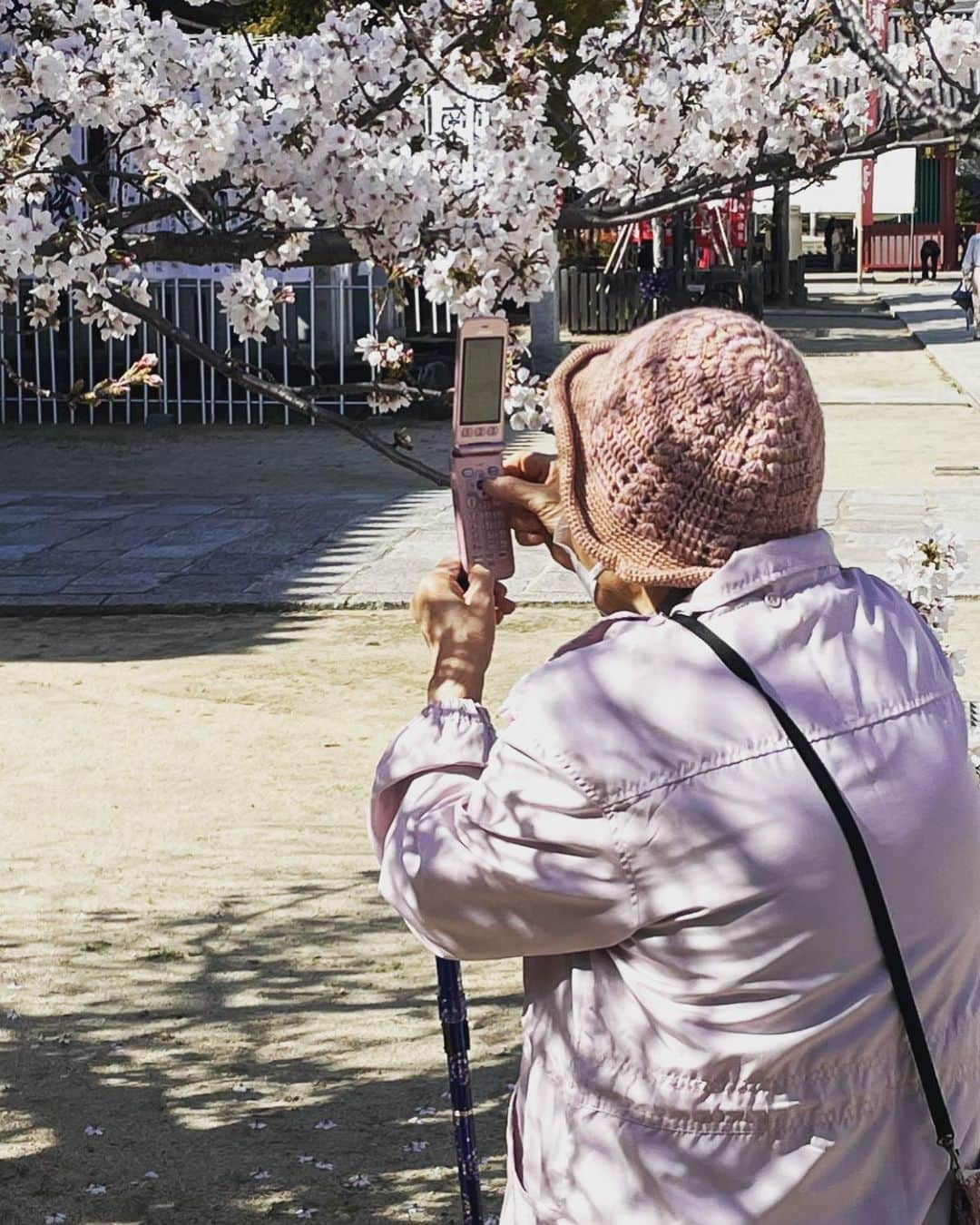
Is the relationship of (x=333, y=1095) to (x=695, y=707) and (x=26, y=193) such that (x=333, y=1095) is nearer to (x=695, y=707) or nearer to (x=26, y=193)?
(x=26, y=193)

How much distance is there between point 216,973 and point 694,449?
3551 mm

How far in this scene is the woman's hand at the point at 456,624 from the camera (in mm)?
2104

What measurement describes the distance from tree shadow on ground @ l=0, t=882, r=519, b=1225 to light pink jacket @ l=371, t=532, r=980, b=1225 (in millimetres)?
2007

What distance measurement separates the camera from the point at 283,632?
9.61 metres

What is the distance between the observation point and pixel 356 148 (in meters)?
4.43

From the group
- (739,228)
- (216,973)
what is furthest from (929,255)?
(216,973)

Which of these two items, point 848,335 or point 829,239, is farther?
point 829,239

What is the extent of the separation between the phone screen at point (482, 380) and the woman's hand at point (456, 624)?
0.22m

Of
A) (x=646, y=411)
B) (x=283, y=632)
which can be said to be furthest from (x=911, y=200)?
(x=646, y=411)

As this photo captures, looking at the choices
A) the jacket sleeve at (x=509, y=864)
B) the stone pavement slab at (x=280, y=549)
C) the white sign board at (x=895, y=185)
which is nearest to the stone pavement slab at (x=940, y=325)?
the white sign board at (x=895, y=185)

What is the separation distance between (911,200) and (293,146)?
43.2 meters

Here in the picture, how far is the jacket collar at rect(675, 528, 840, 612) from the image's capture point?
1852 millimetres

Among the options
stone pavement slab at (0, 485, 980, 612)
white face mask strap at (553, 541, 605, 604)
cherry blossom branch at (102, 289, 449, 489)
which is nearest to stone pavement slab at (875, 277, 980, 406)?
stone pavement slab at (0, 485, 980, 612)

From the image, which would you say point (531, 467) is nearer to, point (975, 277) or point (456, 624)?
point (456, 624)
